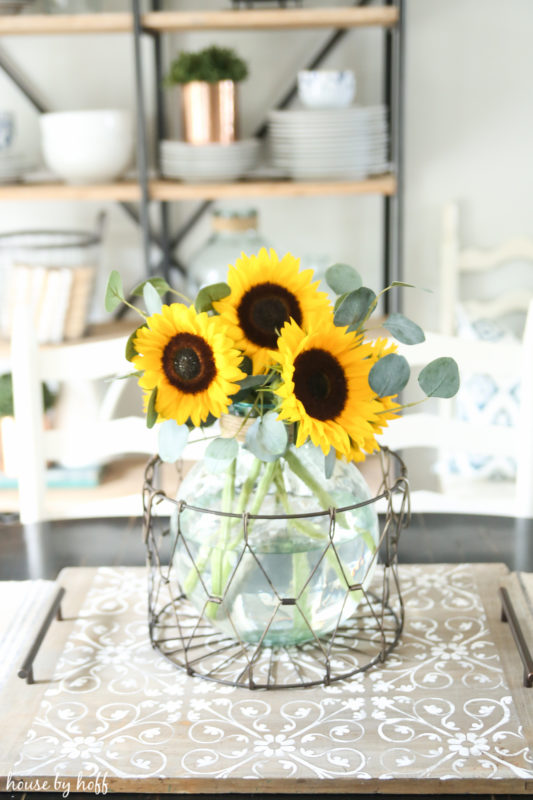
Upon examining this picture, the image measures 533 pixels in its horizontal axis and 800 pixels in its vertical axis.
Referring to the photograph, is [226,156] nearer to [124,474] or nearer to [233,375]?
→ [124,474]

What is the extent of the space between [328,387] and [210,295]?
0.41 feet

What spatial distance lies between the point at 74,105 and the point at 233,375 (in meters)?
1.88

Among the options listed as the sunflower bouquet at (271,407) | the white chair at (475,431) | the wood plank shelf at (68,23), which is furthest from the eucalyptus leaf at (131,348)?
the wood plank shelf at (68,23)

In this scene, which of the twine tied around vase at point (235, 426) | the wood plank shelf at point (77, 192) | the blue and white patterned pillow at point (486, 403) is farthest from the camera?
the blue and white patterned pillow at point (486, 403)

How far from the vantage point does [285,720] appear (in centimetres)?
77

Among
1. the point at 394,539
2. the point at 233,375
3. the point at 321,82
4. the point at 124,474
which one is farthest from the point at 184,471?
the point at 233,375

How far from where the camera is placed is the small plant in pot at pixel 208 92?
2.02 m

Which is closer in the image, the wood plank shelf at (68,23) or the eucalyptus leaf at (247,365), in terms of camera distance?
the eucalyptus leaf at (247,365)

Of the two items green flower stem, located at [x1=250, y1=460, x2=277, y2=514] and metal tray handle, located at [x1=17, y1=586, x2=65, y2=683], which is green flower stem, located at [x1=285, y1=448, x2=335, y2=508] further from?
metal tray handle, located at [x1=17, y1=586, x2=65, y2=683]

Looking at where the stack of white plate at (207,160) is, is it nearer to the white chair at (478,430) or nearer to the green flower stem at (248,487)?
the white chair at (478,430)

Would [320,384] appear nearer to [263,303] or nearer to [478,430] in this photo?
[263,303]

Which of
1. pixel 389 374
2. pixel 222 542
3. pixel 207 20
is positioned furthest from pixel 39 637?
pixel 207 20

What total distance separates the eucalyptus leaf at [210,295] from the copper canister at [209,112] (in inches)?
54.3

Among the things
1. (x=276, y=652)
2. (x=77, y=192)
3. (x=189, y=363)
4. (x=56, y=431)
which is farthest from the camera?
(x=77, y=192)
